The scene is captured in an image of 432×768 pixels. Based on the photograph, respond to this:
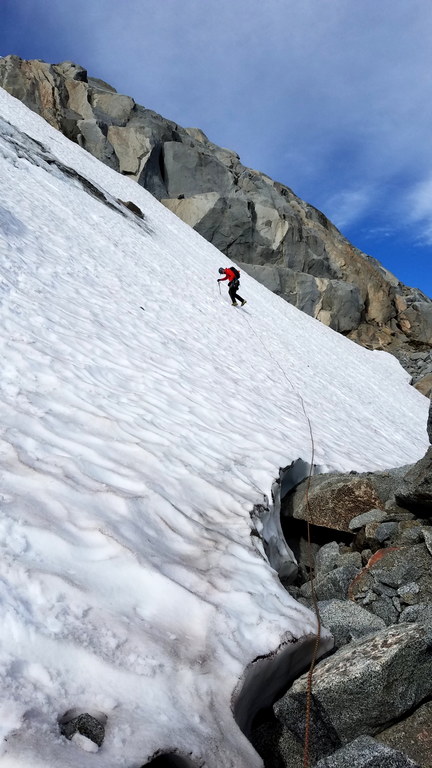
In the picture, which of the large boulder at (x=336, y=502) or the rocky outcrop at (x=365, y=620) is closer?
the rocky outcrop at (x=365, y=620)

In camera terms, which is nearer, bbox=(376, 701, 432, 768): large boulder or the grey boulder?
bbox=(376, 701, 432, 768): large boulder

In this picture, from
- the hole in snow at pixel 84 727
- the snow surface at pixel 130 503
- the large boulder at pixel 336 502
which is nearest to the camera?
the hole in snow at pixel 84 727

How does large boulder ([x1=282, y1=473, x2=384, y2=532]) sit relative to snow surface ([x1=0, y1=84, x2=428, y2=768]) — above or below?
above

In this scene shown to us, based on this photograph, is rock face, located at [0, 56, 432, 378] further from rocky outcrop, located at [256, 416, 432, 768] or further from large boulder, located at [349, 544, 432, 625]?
large boulder, located at [349, 544, 432, 625]

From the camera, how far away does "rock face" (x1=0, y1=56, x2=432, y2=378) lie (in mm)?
34094

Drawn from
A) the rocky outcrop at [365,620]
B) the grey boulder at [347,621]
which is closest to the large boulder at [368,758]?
the rocky outcrop at [365,620]

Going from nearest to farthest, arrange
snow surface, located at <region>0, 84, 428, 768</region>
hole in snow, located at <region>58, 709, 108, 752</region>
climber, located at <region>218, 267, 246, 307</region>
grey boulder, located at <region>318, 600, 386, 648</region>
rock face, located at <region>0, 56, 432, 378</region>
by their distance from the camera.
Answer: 1. hole in snow, located at <region>58, 709, 108, 752</region>
2. snow surface, located at <region>0, 84, 428, 768</region>
3. grey boulder, located at <region>318, 600, 386, 648</region>
4. climber, located at <region>218, 267, 246, 307</region>
5. rock face, located at <region>0, 56, 432, 378</region>

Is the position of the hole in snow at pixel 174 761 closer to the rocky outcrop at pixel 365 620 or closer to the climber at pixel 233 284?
the rocky outcrop at pixel 365 620

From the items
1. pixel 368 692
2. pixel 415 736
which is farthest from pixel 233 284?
pixel 415 736

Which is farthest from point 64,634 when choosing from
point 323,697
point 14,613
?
point 323,697

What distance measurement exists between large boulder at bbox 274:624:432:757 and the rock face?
31283mm

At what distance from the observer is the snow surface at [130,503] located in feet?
7.07

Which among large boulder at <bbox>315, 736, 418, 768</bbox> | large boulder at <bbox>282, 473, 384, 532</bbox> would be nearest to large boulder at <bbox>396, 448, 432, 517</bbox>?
large boulder at <bbox>282, 473, 384, 532</bbox>

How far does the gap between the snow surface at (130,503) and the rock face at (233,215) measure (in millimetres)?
23822
